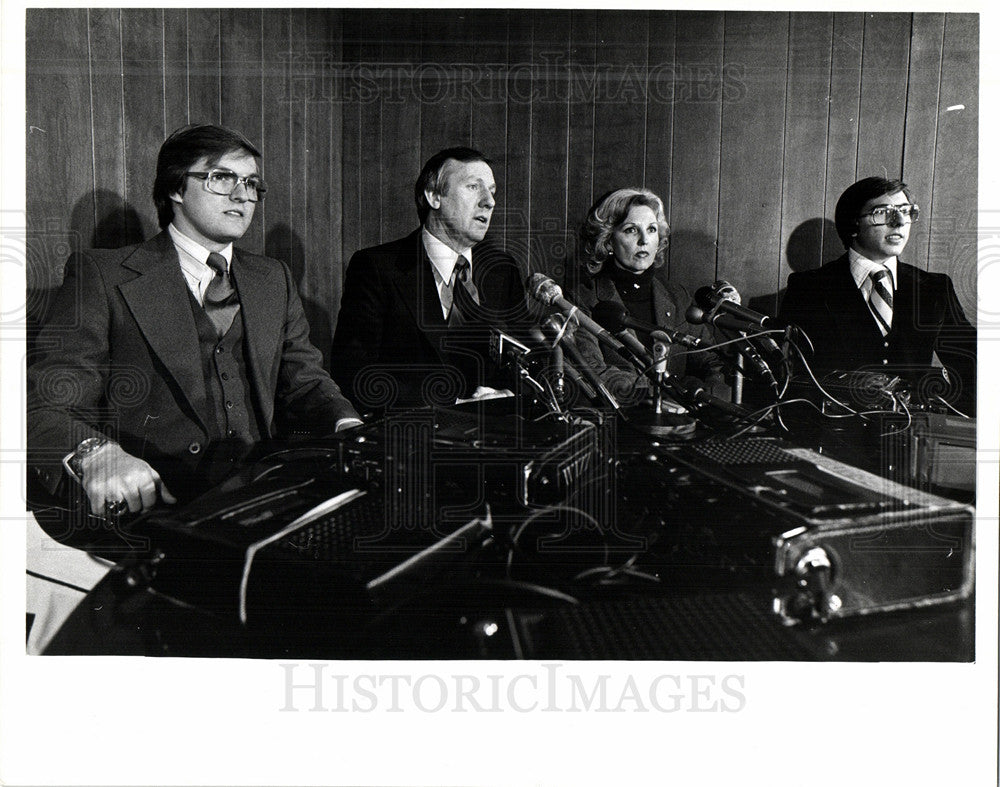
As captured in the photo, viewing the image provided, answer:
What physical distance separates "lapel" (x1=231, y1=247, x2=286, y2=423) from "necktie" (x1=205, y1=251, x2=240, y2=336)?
0.01 m

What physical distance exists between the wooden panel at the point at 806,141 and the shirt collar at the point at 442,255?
650 millimetres

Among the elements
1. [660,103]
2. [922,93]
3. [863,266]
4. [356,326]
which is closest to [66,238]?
[356,326]

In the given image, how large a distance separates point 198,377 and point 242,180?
0.40 meters

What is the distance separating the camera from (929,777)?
167cm

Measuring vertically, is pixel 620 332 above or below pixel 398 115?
below

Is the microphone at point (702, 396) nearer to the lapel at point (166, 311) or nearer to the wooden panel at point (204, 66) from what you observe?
the lapel at point (166, 311)

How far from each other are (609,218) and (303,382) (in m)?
0.70

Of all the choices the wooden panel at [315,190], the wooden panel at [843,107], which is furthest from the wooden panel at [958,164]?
the wooden panel at [315,190]

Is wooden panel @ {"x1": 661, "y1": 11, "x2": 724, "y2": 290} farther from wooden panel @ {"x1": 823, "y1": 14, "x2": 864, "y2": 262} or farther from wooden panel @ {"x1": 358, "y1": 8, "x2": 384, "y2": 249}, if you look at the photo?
wooden panel @ {"x1": 358, "y1": 8, "x2": 384, "y2": 249}

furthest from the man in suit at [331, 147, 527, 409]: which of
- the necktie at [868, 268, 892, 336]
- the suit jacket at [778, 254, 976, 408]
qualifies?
the necktie at [868, 268, 892, 336]

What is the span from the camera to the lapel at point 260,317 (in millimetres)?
1625

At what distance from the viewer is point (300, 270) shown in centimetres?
165

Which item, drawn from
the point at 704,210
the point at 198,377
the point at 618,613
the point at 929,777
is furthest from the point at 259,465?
the point at 929,777

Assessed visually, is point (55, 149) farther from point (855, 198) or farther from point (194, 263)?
point (855, 198)
